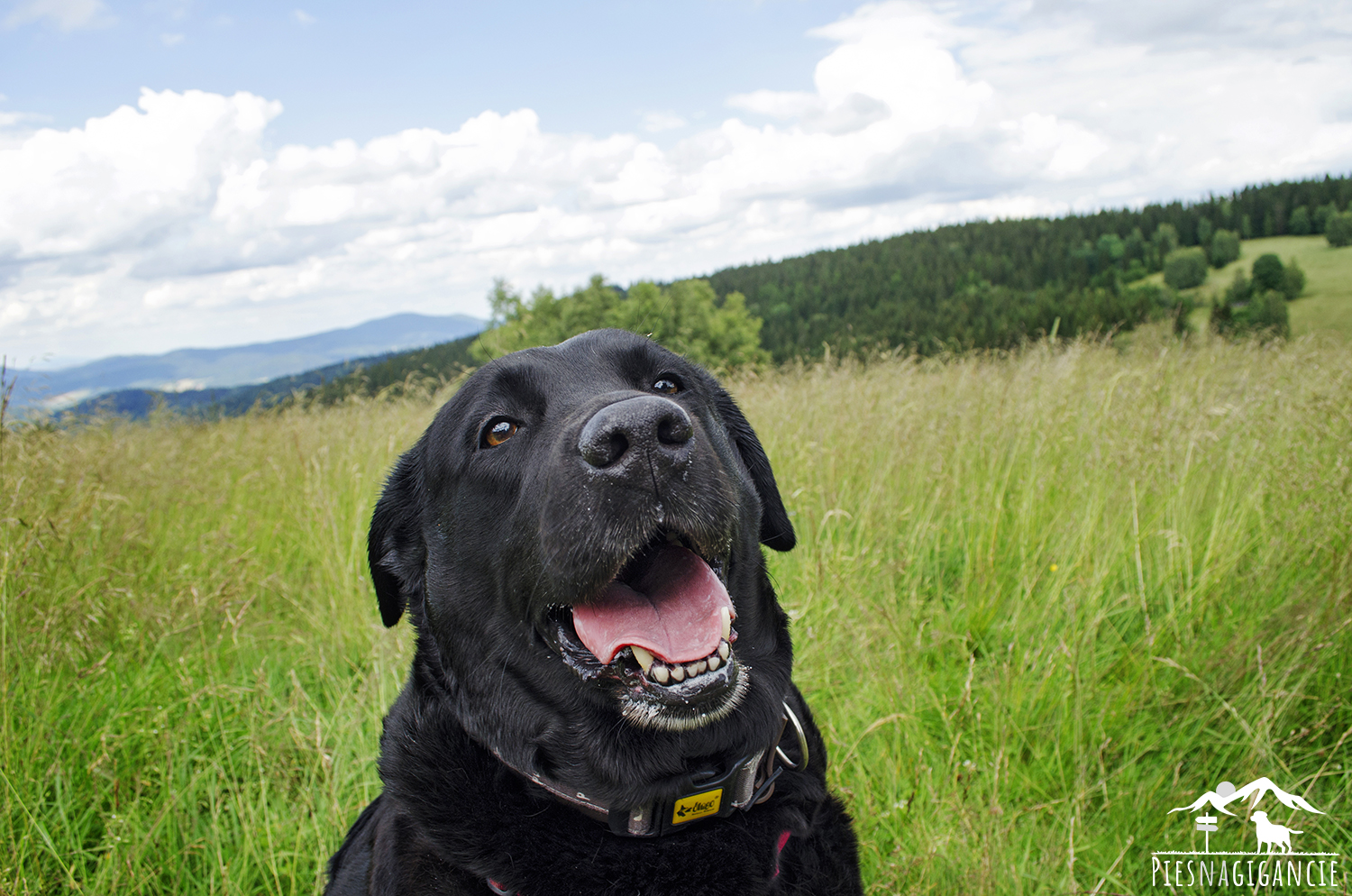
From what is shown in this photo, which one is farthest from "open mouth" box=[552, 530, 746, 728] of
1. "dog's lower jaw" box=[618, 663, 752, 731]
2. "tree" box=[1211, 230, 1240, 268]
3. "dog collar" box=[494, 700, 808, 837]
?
"tree" box=[1211, 230, 1240, 268]

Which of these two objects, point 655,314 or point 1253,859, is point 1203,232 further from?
point 1253,859

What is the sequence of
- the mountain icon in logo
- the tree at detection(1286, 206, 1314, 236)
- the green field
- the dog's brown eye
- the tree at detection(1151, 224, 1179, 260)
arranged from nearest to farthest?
the dog's brown eye → the mountain icon in logo → the green field → the tree at detection(1286, 206, 1314, 236) → the tree at detection(1151, 224, 1179, 260)

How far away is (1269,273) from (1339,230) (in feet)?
45.3

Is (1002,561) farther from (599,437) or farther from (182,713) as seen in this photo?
(182,713)

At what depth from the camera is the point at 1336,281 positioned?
121 feet

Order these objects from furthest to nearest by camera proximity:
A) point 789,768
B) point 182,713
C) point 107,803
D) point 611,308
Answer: point 611,308 < point 182,713 < point 107,803 < point 789,768

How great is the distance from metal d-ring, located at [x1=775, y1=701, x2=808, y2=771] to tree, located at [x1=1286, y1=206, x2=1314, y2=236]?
236 feet

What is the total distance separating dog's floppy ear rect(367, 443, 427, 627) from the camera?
6.81 ft

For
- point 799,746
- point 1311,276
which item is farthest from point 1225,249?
point 799,746

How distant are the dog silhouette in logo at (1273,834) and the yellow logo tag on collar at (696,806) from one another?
1.56 m

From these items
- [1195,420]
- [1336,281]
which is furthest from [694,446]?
[1336,281]

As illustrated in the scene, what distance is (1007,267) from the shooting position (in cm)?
6706

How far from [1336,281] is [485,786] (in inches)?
1980

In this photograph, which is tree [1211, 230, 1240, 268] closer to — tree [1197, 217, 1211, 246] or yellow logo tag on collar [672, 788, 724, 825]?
tree [1197, 217, 1211, 246]
